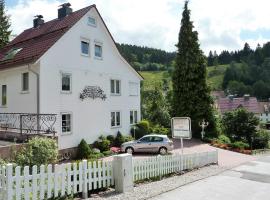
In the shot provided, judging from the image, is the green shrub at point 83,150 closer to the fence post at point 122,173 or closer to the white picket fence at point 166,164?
the white picket fence at point 166,164

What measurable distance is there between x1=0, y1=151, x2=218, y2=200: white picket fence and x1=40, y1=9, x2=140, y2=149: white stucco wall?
33.9 ft

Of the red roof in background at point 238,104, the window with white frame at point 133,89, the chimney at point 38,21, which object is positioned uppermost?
the chimney at point 38,21

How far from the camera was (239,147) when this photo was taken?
2988 centimetres

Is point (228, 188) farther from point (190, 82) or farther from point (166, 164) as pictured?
point (190, 82)

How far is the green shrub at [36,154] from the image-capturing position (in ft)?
43.1

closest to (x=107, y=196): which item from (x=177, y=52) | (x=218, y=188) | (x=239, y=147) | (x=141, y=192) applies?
(x=141, y=192)

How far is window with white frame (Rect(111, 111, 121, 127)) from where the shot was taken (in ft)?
88.0

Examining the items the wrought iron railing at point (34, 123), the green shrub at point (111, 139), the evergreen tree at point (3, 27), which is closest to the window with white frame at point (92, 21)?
the wrought iron railing at point (34, 123)

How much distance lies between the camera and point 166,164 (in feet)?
46.1

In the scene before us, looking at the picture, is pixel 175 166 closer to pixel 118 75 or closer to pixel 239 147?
pixel 118 75

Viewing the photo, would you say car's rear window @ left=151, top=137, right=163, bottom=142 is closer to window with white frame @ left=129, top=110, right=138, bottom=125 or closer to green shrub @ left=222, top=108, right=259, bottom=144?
window with white frame @ left=129, top=110, right=138, bottom=125

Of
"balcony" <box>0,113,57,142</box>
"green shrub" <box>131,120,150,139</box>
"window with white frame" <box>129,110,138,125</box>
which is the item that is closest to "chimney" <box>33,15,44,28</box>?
"balcony" <box>0,113,57,142</box>

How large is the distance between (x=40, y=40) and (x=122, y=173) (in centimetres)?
1603

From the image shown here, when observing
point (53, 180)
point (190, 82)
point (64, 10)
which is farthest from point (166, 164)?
point (190, 82)
